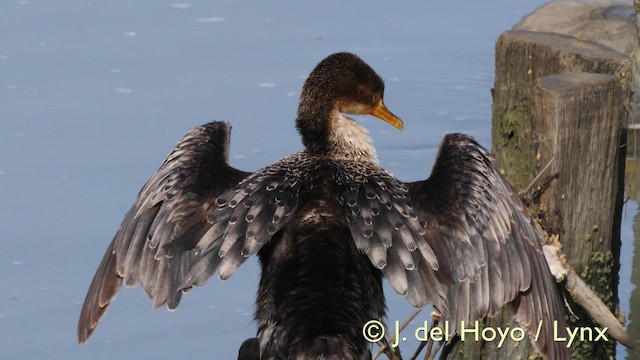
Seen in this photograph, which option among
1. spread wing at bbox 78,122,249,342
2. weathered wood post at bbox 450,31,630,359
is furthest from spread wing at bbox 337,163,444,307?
weathered wood post at bbox 450,31,630,359

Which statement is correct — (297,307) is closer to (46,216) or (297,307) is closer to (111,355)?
(111,355)

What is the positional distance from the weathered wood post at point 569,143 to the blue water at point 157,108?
192 centimetres

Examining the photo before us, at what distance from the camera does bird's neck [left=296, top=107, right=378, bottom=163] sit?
5863mm

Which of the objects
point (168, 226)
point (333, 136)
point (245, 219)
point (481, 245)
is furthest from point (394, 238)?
point (333, 136)

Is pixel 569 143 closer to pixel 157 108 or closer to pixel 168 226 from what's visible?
pixel 168 226

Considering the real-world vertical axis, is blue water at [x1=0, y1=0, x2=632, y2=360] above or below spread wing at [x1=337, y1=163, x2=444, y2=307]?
below

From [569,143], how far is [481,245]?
2.69 ft

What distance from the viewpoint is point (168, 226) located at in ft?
17.1

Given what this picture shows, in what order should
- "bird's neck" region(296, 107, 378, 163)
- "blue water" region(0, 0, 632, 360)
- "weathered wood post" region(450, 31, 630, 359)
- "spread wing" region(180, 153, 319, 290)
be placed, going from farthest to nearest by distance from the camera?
"blue water" region(0, 0, 632, 360) → "bird's neck" region(296, 107, 378, 163) → "weathered wood post" region(450, 31, 630, 359) → "spread wing" region(180, 153, 319, 290)

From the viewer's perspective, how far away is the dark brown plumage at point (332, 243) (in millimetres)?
4824

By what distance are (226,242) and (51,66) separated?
6534mm

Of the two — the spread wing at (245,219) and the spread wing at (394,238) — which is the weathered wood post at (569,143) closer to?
the spread wing at (394,238)

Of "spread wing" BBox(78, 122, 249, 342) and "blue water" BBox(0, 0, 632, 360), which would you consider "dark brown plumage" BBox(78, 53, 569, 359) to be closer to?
"spread wing" BBox(78, 122, 249, 342)

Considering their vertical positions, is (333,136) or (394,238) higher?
(333,136)
